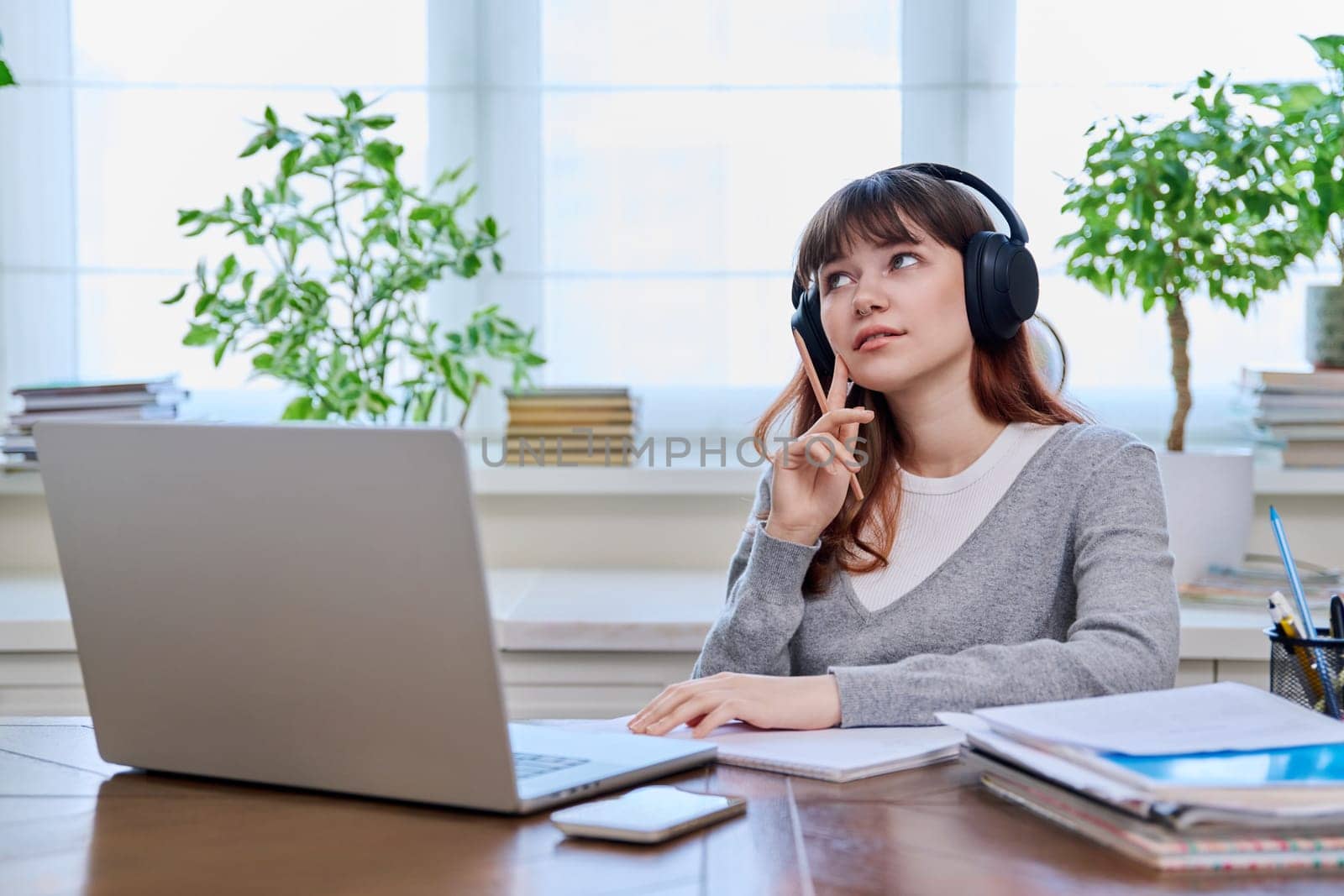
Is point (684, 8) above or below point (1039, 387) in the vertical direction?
above

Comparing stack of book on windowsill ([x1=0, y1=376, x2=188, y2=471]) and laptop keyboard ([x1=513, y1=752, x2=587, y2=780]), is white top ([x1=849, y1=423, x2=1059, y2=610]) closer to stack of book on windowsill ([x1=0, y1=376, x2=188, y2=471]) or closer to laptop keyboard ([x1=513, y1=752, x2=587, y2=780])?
laptop keyboard ([x1=513, y1=752, x2=587, y2=780])

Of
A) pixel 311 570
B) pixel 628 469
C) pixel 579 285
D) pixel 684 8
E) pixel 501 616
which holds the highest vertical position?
pixel 684 8

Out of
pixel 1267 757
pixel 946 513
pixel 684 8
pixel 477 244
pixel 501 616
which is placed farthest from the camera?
pixel 684 8

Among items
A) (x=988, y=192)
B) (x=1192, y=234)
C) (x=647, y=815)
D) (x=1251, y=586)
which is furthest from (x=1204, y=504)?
(x=647, y=815)

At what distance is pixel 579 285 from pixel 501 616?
0.86 metres

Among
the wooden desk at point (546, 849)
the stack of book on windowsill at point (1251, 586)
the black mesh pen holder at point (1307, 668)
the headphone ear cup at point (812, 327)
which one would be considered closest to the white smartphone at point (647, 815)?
the wooden desk at point (546, 849)

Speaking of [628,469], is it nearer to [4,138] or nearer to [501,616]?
[501,616]

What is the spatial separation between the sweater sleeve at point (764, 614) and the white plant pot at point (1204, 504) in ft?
2.86

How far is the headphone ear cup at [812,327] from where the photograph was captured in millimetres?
1499

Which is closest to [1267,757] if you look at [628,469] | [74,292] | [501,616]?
[501,616]

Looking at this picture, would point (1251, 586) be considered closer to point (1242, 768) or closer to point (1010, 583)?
point (1010, 583)

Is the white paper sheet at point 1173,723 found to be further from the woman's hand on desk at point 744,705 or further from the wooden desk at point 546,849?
the woman's hand on desk at point 744,705

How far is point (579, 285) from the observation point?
255cm

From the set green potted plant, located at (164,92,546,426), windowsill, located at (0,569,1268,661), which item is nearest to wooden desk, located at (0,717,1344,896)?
windowsill, located at (0,569,1268,661)
